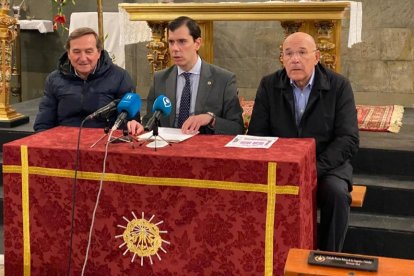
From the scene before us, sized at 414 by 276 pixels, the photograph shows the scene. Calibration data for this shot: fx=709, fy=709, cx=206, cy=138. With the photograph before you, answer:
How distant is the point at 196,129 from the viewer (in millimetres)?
3324

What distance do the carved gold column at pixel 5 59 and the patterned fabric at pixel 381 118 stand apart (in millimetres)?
2746

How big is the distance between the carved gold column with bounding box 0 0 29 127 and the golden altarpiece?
981 millimetres

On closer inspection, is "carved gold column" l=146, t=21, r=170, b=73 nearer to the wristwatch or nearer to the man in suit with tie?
the man in suit with tie

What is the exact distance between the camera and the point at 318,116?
142 inches

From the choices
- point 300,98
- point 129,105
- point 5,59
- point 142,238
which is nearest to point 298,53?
point 300,98

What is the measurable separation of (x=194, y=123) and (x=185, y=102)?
0.67m

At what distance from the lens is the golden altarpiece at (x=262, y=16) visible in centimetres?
554

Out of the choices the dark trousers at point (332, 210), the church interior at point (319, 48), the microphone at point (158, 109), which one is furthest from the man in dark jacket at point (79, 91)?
the dark trousers at point (332, 210)

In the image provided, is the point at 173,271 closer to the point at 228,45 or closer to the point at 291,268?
the point at 291,268

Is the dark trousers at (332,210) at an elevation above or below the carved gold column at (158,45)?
below

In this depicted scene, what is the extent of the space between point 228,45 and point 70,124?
440 centimetres

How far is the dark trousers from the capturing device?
3.36 meters

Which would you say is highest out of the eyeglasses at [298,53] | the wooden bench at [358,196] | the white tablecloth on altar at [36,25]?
the white tablecloth on altar at [36,25]

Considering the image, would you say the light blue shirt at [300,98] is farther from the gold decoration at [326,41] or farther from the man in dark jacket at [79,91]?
the gold decoration at [326,41]
